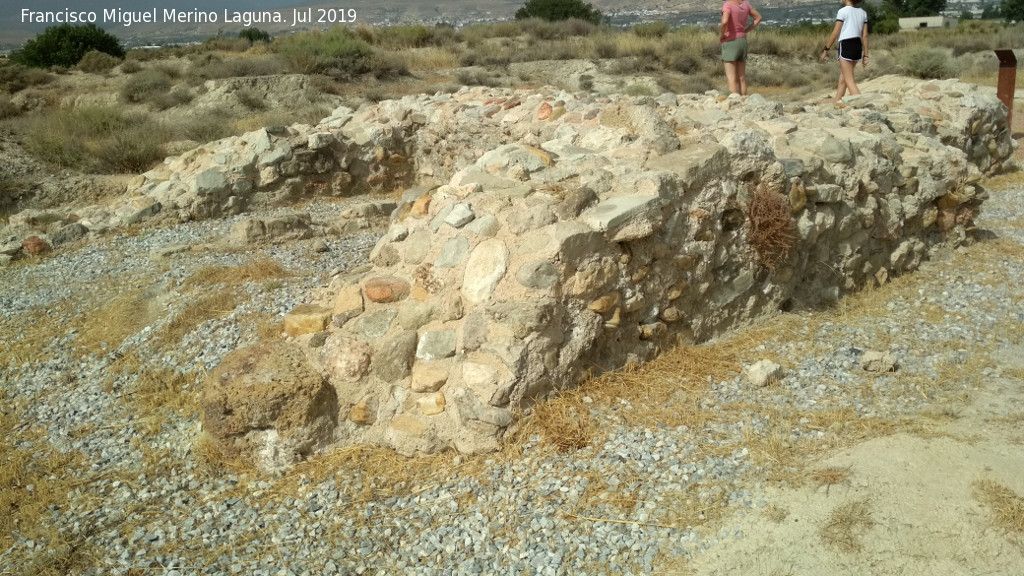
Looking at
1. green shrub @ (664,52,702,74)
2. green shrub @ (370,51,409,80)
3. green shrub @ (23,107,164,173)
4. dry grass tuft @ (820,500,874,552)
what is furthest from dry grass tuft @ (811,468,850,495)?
green shrub @ (664,52,702,74)

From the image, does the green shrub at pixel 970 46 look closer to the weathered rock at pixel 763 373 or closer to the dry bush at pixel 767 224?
the dry bush at pixel 767 224

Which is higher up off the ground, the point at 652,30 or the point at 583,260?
the point at 652,30

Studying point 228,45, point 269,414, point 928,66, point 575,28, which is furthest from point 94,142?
point 575,28

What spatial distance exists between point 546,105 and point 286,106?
10.3 m

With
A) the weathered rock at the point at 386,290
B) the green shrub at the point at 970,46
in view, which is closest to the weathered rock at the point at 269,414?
the weathered rock at the point at 386,290

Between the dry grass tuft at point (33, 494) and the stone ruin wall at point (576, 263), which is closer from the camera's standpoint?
the dry grass tuft at point (33, 494)

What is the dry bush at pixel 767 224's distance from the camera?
4.67 meters

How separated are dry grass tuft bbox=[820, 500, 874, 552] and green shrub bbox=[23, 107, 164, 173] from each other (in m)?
10.2

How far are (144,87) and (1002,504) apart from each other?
1816 centimetres

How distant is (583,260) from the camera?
391cm

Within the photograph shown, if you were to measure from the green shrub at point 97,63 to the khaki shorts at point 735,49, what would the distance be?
61.5ft

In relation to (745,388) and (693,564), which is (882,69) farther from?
(693,564)

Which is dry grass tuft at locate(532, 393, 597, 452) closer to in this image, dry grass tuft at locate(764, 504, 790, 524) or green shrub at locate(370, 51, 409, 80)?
dry grass tuft at locate(764, 504, 790, 524)

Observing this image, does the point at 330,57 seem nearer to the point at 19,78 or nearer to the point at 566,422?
the point at 19,78
